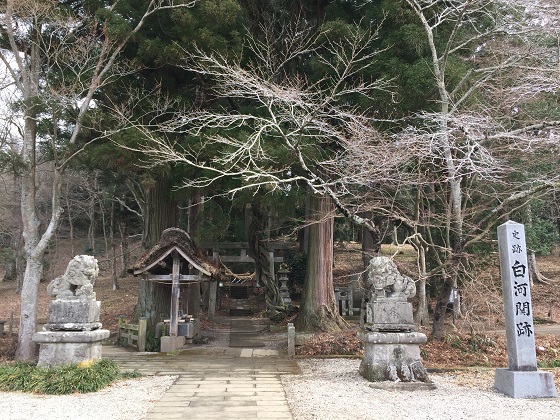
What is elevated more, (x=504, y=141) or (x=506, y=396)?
(x=504, y=141)

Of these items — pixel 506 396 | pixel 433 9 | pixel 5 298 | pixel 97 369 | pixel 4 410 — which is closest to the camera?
pixel 4 410

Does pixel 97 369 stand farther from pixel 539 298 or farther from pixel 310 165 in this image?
pixel 539 298

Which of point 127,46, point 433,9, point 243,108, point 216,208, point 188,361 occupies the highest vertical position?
point 433,9

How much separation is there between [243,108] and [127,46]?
3165 mm

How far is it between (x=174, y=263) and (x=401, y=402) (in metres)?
6.47

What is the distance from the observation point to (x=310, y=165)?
33.1 ft

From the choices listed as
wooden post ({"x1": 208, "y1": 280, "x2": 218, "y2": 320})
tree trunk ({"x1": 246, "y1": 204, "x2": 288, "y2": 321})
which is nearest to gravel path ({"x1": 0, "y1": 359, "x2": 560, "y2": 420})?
tree trunk ({"x1": 246, "y1": 204, "x2": 288, "y2": 321})

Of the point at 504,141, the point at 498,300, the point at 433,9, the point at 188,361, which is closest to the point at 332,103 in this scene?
the point at 433,9

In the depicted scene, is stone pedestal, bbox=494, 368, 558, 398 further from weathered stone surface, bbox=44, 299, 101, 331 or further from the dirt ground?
weathered stone surface, bbox=44, 299, 101, 331

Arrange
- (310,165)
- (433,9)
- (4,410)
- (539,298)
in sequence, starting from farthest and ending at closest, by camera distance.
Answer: (539,298)
(433,9)
(310,165)
(4,410)

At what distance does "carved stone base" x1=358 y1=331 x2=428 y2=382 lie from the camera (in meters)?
6.83

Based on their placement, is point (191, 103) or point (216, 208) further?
point (216, 208)

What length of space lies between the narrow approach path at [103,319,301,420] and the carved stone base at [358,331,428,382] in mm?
1531

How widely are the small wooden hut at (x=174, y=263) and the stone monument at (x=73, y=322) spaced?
2.88 m
